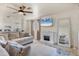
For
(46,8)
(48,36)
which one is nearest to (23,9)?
(46,8)

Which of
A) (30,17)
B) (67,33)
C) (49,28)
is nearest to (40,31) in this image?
(49,28)

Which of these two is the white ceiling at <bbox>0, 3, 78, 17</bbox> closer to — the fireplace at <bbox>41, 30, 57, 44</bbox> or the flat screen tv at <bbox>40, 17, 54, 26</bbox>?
the flat screen tv at <bbox>40, 17, 54, 26</bbox>

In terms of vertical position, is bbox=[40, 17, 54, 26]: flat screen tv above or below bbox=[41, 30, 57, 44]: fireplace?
above

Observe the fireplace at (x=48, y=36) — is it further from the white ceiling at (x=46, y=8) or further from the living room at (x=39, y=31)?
the white ceiling at (x=46, y=8)

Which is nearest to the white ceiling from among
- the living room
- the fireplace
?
the living room

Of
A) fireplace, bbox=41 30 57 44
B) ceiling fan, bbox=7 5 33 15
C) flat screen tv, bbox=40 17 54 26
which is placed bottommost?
fireplace, bbox=41 30 57 44

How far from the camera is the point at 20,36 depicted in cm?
152

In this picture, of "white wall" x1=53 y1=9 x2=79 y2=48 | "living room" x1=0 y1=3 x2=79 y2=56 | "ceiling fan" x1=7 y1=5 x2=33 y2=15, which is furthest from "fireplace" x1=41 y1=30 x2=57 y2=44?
"ceiling fan" x1=7 y1=5 x2=33 y2=15

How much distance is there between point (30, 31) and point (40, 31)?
14cm

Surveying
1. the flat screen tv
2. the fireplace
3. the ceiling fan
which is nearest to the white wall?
the flat screen tv

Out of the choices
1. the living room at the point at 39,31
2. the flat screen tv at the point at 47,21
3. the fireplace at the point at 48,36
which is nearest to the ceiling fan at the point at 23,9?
the living room at the point at 39,31

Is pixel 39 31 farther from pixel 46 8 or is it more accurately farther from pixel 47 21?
pixel 46 8

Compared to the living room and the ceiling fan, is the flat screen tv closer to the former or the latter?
the living room

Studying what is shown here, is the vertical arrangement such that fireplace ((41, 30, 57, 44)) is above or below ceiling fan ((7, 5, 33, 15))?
below
